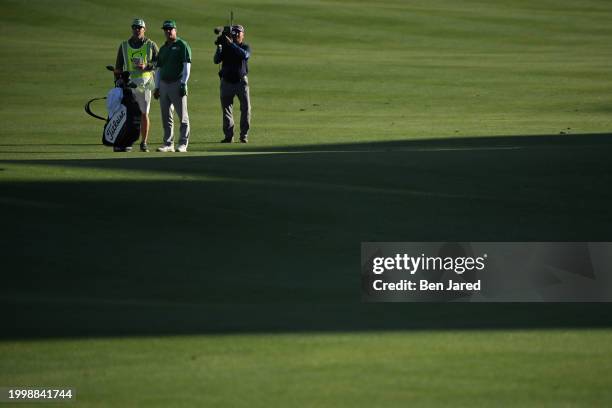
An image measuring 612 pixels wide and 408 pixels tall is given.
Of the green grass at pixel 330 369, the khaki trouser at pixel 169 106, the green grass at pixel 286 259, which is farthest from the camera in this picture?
the khaki trouser at pixel 169 106

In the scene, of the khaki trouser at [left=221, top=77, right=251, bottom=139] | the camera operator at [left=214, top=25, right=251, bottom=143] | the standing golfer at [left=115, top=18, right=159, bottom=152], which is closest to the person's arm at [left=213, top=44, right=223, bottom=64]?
the camera operator at [left=214, top=25, right=251, bottom=143]

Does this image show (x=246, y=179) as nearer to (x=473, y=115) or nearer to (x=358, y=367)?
(x=358, y=367)

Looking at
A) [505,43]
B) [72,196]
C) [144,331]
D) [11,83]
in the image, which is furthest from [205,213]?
[505,43]

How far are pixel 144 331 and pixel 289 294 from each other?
5.68 feet

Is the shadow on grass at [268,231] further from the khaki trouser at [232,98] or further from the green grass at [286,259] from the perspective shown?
the khaki trouser at [232,98]

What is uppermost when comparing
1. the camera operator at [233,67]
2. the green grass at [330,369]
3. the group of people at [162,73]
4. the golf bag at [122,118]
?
the camera operator at [233,67]

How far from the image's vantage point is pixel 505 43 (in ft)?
162

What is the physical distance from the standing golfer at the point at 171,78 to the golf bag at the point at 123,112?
593 mm

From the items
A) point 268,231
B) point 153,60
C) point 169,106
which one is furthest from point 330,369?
point 169,106

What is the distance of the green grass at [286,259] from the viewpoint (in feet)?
25.3

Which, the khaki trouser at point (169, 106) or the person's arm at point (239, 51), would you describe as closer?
the khaki trouser at point (169, 106)

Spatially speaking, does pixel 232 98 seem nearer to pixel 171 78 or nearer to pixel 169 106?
pixel 169 106

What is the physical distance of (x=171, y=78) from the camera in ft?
61.4

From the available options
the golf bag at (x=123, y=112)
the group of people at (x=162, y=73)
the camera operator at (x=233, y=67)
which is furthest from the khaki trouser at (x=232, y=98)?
the golf bag at (x=123, y=112)
